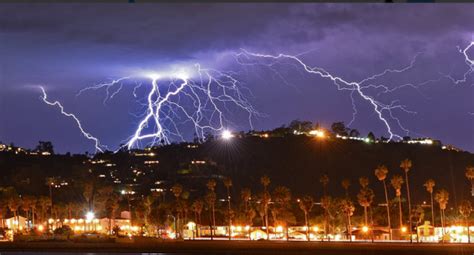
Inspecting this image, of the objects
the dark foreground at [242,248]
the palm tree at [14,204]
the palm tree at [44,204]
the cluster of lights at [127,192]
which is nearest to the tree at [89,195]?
the palm tree at [44,204]

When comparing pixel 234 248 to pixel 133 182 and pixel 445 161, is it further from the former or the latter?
pixel 445 161

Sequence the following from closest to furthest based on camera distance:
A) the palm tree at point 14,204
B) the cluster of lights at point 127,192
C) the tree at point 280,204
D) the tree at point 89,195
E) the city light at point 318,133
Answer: the tree at point 280,204 → the palm tree at point 14,204 → the tree at point 89,195 → the cluster of lights at point 127,192 → the city light at point 318,133

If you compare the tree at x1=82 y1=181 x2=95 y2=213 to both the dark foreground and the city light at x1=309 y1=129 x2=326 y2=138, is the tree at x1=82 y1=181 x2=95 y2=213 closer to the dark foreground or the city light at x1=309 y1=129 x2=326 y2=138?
the dark foreground

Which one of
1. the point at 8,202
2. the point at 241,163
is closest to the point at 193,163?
the point at 241,163

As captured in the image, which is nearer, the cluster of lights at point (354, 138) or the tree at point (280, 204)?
the tree at point (280, 204)

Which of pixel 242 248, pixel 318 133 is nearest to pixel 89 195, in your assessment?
pixel 242 248

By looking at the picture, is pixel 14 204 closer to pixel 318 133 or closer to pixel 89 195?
pixel 89 195

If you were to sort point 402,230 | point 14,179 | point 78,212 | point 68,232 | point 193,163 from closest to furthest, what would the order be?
point 402,230 < point 68,232 < point 78,212 < point 14,179 < point 193,163

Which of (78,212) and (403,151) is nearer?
(78,212)

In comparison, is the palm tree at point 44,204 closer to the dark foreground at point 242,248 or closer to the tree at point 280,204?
the dark foreground at point 242,248
